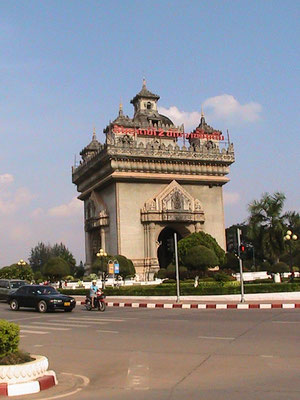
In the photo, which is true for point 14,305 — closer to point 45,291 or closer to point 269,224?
point 45,291

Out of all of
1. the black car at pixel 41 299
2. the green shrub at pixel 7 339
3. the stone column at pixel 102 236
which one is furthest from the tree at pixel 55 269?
the green shrub at pixel 7 339

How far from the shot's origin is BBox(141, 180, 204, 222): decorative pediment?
50.8 meters

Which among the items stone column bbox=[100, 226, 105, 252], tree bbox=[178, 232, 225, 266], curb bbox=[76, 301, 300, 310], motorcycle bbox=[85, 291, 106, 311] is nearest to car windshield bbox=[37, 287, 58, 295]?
motorcycle bbox=[85, 291, 106, 311]

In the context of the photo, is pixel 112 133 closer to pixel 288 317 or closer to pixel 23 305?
pixel 23 305

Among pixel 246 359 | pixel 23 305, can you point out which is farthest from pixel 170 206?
pixel 246 359

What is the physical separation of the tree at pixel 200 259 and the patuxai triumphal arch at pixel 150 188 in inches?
499

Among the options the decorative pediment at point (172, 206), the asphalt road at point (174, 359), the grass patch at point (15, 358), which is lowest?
the asphalt road at point (174, 359)

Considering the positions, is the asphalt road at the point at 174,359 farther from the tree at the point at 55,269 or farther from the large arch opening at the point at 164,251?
the large arch opening at the point at 164,251

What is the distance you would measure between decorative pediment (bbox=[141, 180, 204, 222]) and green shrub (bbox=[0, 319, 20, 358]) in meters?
43.2

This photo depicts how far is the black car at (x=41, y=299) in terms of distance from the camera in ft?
72.5

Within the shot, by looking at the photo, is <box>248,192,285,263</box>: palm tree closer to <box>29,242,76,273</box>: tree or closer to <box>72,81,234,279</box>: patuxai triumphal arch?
<box>72,81,234,279</box>: patuxai triumphal arch

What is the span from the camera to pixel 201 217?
53.1 metres

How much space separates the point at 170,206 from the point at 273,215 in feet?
38.6

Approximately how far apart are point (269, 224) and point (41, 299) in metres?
25.0
